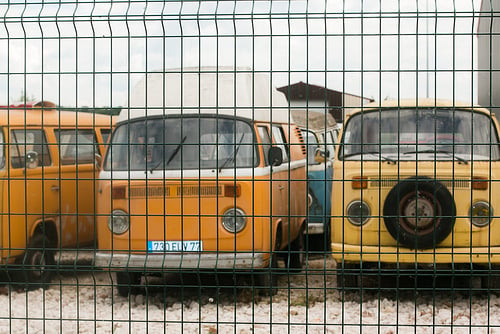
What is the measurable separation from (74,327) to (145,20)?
286 centimetres

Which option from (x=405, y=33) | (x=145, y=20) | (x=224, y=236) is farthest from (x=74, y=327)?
(x=405, y=33)

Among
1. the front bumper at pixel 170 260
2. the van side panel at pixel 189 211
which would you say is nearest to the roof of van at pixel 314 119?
the van side panel at pixel 189 211

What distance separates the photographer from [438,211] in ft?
19.6

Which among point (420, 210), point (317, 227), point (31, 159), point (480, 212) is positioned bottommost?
point (317, 227)

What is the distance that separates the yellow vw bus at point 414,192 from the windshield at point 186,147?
100 centimetres

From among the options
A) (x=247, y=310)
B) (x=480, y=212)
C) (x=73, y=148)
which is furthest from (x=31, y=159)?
(x=480, y=212)

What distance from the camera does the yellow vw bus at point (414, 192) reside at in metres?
5.89

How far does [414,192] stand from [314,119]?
5.76 ft

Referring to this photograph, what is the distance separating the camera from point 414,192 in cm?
596

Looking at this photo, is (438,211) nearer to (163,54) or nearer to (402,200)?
(402,200)

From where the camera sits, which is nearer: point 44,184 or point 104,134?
point 44,184

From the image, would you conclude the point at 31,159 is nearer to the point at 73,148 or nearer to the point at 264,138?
the point at 73,148

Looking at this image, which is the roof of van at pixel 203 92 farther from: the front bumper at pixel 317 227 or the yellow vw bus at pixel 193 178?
the front bumper at pixel 317 227

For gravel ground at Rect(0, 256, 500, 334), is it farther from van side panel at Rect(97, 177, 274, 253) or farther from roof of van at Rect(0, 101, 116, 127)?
roof of van at Rect(0, 101, 116, 127)
